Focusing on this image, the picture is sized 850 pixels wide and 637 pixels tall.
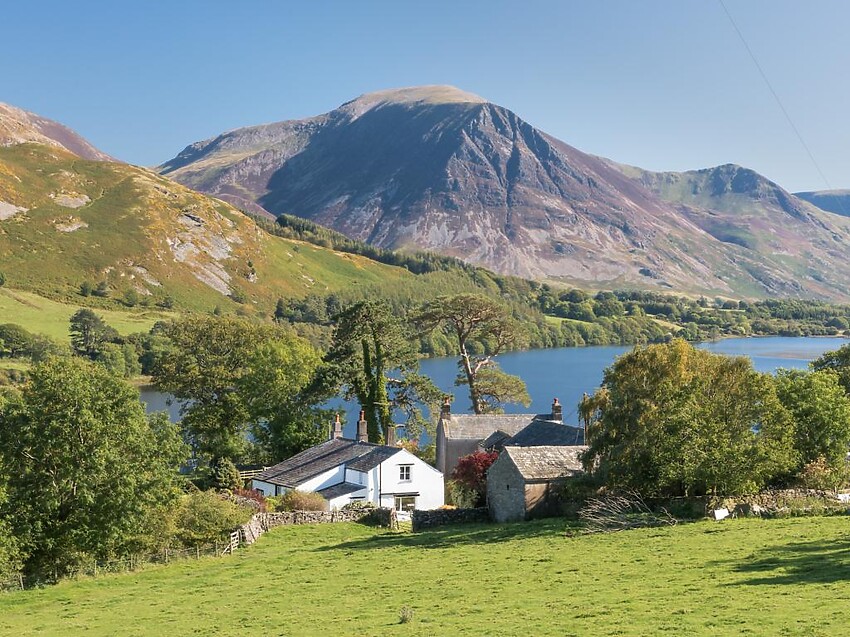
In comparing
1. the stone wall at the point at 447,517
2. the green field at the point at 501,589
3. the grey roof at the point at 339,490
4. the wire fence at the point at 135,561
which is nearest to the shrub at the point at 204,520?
the wire fence at the point at 135,561

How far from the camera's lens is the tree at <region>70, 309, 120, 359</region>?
554ft

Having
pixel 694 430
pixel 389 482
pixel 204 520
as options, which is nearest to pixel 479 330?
pixel 389 482

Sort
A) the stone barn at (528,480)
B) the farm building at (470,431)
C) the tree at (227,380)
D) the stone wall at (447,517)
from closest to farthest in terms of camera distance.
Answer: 1. the stone barn at (528,480)
2. the stone wall at (447,517)
3. the farm building at (470,431)
4. the tree at (227,380)

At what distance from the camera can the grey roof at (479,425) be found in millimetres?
61906

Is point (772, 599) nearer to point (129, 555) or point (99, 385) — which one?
point (129, 555)

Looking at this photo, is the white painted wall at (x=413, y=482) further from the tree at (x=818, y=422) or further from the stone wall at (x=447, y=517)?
the tree at (x=818, y=422)

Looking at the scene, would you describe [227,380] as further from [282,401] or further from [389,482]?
[389,482]

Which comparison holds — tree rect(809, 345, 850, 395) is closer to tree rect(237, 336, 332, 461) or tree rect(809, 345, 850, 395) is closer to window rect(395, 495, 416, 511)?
window rect(395, 495, 416, 511)

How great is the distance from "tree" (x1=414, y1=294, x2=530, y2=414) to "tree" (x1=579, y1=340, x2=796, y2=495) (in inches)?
1156

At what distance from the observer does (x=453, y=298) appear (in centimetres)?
7044

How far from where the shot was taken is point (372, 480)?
5312 cm

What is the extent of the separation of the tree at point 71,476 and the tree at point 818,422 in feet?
108

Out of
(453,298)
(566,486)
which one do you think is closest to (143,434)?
(566,486)

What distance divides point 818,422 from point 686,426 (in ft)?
35.7
